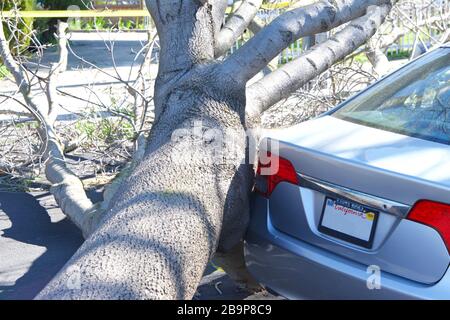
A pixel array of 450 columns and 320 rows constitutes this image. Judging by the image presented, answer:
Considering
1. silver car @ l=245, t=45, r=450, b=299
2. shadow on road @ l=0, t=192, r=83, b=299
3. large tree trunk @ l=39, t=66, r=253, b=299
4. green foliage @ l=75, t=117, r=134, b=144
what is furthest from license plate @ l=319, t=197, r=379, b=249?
green foliage @ l=75, t=117, r=134, b=144

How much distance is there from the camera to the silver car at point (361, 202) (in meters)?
3.27

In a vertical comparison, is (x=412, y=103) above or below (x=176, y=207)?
above

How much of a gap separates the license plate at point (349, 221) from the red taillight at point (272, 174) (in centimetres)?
28

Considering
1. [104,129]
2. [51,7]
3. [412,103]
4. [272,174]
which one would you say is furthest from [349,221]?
[51,7]

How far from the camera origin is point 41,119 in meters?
6.73

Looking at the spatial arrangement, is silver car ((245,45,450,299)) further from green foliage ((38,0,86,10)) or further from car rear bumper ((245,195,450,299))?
green foliage ((38,0,86,10))

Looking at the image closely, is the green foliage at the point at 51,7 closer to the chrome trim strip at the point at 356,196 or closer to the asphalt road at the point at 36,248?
the asphalt road at the point at 36,248

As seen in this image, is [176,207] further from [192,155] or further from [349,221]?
[349,221]

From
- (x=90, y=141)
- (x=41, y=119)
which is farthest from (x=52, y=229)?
(x=90, y=141)

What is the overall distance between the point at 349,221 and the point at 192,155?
943mm

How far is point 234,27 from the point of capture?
5.63m

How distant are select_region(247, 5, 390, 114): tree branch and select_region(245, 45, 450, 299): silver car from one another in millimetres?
590

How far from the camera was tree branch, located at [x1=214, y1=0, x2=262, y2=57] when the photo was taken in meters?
5.24

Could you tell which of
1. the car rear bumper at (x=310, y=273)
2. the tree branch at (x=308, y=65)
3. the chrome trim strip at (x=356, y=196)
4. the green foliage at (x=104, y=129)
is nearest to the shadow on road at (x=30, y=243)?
the green foliage at (x=104, y=129)
